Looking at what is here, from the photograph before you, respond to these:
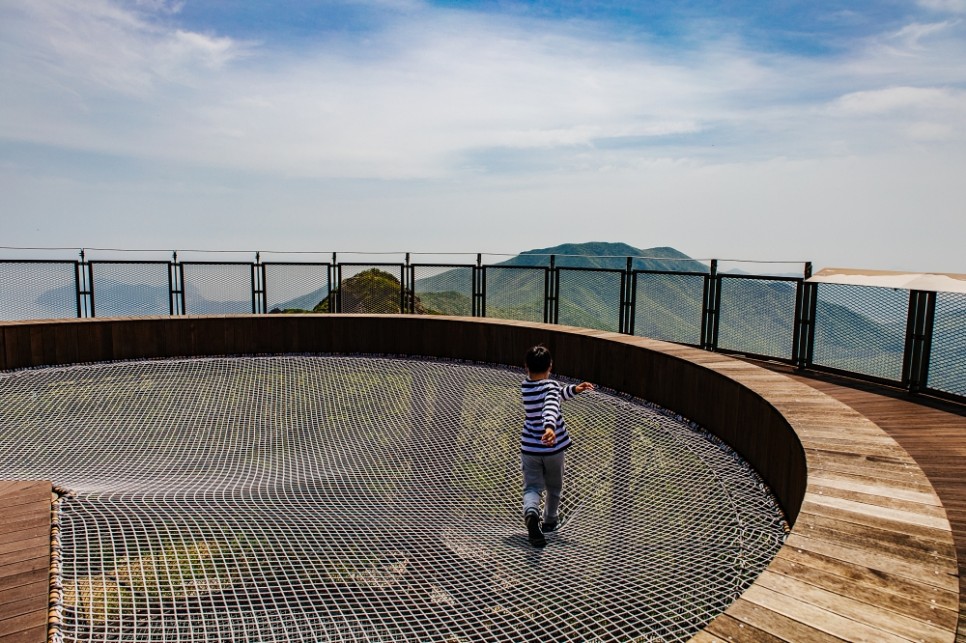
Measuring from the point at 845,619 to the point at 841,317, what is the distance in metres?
7.48

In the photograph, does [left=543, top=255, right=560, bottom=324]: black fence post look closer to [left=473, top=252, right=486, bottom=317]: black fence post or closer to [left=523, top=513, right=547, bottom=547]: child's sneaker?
[left=473, top=252, right=486, bottom=317]: black fence post

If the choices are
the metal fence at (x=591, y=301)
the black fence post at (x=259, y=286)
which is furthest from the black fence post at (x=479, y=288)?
the black fence post at (x=259, y=286)

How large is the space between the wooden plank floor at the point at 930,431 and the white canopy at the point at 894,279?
49.0 inches

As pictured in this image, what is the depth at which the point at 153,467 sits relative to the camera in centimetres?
631

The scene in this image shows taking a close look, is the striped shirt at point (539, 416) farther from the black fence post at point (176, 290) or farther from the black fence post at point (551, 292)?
the black fence post at point (176, 290)

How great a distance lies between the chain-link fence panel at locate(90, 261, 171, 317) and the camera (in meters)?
10.9

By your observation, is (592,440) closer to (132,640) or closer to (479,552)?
(479,552)

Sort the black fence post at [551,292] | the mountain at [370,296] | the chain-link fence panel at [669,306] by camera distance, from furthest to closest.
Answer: the mountain at [370,296], the black fence post at [551,292], the chain-link fence panel at [669,306]

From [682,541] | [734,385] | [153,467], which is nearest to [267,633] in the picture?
[682,541]

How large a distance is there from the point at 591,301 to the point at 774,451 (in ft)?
24.9

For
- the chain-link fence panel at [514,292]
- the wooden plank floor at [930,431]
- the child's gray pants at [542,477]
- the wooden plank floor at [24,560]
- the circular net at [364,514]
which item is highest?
the chain-link fence panel at [514,292]

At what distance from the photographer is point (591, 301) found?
1198 centimetres

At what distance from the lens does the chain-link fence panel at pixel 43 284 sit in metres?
10.4

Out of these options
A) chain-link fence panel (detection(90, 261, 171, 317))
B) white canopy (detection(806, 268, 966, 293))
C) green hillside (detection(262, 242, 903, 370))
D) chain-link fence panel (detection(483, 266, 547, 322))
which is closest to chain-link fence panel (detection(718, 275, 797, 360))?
green hillside (detection(262, 242, 903, 370))
